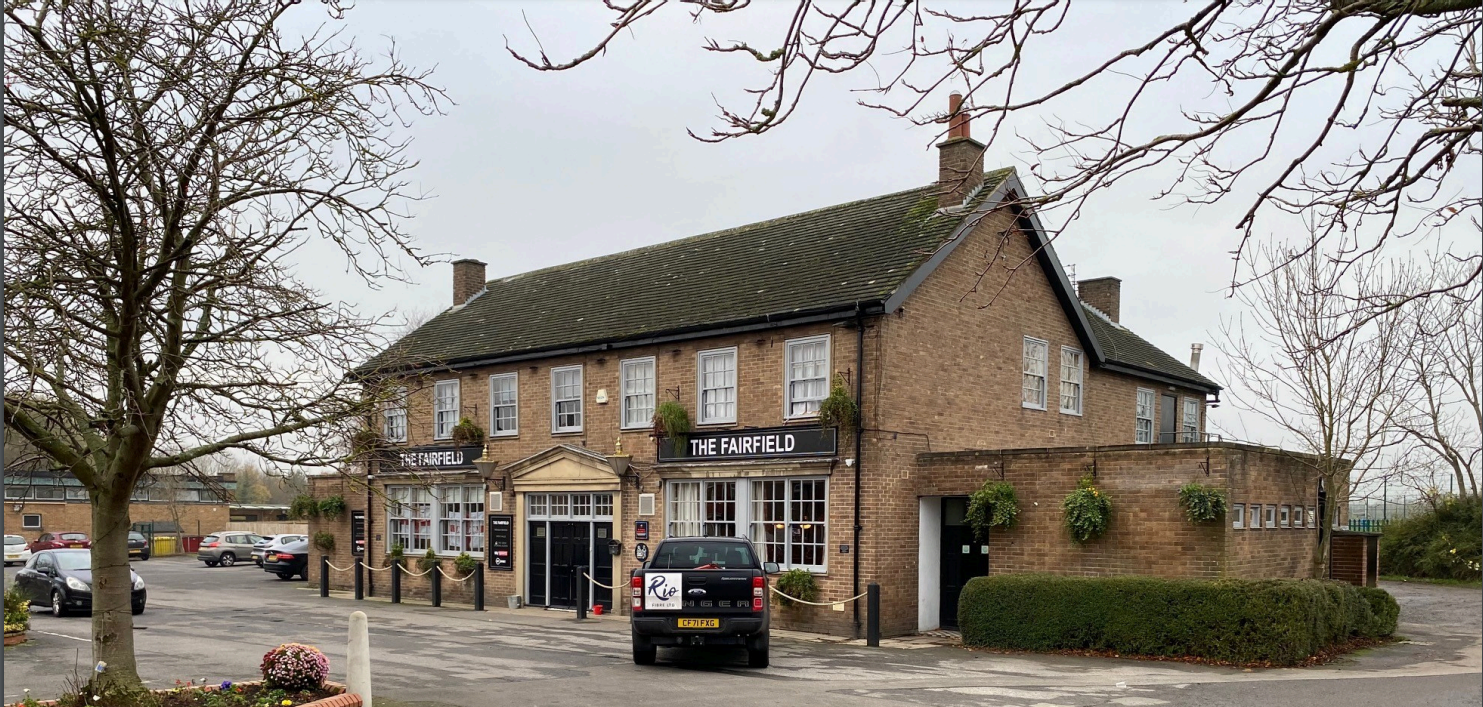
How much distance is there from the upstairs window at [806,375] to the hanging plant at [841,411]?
633 millimetres

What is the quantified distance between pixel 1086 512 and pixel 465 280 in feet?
68.9

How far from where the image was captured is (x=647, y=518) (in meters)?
25.4

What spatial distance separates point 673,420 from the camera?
24.6 metres

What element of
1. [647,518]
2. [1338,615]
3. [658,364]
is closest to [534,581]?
[647,518]

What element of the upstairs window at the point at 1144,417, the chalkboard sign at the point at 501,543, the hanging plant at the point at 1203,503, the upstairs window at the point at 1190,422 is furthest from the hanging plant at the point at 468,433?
the upstairs window at the point at 1190,422

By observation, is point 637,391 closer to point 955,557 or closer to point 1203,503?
point 955,557

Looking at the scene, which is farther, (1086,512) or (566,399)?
(566,399)

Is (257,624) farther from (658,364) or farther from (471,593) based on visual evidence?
(658,364)

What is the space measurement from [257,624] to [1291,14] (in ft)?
71.4

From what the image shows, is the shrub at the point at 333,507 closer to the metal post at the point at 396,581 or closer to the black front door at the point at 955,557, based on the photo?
the metal post at the point at 396,581

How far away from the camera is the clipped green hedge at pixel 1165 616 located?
17.1 meters

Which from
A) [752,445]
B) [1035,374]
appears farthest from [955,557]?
[1035,374]

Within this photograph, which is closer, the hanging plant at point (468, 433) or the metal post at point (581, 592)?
the metal post at point (581, 592)

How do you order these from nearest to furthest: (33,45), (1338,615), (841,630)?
(33,45)
(1338,615)
(841,630)
